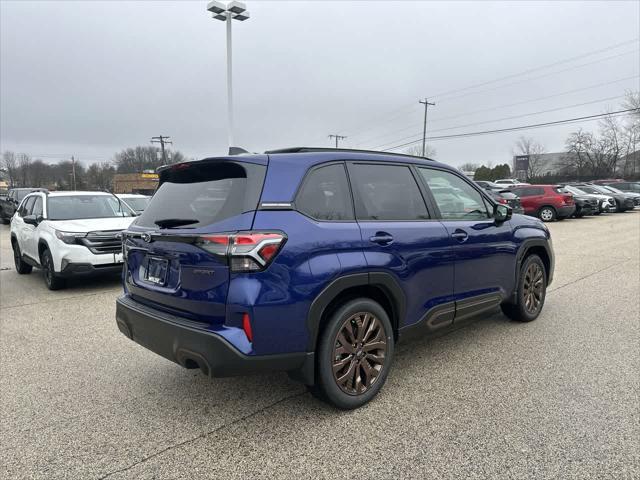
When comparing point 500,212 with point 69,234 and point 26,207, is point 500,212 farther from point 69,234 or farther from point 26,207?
point 26,207

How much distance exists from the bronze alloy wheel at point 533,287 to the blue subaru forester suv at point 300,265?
1364mm

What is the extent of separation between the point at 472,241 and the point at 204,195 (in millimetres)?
2379

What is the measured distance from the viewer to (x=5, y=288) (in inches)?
301

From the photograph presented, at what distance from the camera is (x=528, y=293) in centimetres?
506

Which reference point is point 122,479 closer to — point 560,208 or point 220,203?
point 220,203

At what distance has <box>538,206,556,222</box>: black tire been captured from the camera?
1923cm

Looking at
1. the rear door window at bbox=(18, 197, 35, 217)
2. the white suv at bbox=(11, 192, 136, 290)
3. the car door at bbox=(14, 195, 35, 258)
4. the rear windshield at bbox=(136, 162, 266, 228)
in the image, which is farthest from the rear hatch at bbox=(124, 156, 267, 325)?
the rear door window at bbox=(18, 197, 35, 217)

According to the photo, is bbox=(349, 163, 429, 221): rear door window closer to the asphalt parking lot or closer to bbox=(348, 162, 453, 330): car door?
bbox=(348, 162, 453, 330): car door

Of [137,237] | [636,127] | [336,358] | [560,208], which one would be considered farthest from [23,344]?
[636,127]

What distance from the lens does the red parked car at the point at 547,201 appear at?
18969 mm

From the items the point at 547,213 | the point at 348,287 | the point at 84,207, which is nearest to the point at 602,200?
the point at 547,213

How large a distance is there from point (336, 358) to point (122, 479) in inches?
55.3

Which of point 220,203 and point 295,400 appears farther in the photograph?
point 295,400

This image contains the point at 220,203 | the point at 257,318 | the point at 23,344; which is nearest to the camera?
the point at 257,318
